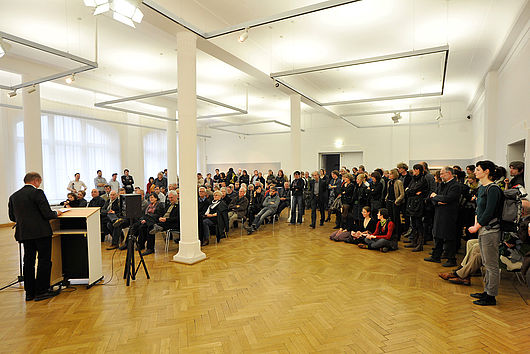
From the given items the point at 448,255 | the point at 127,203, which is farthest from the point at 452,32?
the point at 127,203

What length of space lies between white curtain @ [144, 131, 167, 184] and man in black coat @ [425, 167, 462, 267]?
465 inches

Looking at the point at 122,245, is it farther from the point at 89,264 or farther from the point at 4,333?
the point at 4,333

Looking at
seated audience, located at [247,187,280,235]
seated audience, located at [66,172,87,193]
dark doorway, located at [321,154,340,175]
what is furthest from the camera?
dark doorway, located at [321,154,340,175]

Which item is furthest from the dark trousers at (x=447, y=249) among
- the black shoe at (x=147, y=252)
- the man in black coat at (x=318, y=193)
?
the black shoe at (x=147, y=252)

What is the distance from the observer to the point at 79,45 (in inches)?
257

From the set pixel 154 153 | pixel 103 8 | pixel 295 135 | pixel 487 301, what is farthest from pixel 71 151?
pixel 487 301

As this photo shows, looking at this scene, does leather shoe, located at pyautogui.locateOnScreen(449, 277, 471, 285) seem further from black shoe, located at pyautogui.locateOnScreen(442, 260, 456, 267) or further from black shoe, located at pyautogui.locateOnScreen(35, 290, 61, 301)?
black shoe, located at pyautogui.locateOnScreen(35, 290, 61, 301)

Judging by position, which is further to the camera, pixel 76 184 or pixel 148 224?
pixel 76 184

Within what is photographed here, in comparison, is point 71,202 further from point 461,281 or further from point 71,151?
point 461,281

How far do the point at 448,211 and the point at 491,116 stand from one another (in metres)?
4.26

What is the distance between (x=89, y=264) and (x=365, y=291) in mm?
3594

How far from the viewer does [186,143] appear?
16.3ft

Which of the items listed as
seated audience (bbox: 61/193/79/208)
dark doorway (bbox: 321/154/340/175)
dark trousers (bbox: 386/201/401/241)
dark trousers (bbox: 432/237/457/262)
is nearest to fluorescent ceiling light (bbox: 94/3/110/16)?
seated audience (bbox: 61/193/79/208)

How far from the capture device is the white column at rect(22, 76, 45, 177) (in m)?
7.42
